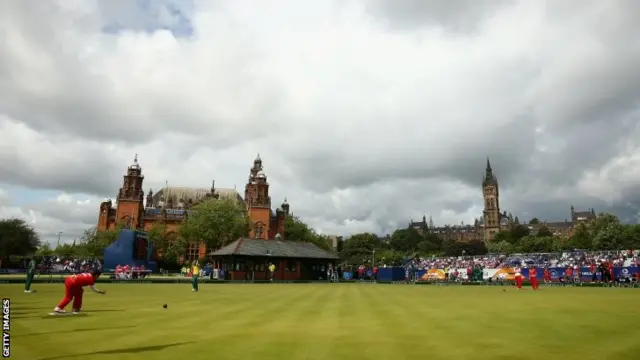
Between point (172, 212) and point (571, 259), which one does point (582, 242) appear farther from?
point (172, 212)

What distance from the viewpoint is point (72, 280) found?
47.1ft

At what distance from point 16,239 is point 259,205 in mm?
46977

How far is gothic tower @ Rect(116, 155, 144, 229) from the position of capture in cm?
9782

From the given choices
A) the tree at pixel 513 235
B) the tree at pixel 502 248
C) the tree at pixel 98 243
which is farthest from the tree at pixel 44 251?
the tree at pixel 513 235

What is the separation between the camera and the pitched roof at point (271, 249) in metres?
54.6

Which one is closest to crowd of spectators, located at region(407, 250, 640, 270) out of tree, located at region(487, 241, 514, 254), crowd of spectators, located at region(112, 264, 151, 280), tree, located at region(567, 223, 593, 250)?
crowd of spectators, located at region(112, 264, 151, 280)

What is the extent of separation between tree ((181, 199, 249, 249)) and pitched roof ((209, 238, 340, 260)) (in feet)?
65.6

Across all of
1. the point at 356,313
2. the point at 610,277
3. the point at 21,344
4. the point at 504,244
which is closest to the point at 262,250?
the point at 610,277

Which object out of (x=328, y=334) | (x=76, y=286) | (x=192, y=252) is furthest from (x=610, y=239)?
(x=76, y=286)

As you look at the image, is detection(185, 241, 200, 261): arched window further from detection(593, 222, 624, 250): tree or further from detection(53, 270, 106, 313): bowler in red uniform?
detection(593, 222, 624, 250): tree

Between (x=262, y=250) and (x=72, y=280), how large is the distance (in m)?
42.5

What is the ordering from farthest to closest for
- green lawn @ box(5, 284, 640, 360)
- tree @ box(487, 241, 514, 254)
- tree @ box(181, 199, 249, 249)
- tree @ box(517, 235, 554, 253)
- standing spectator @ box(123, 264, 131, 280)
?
tree @ box(487, 241, 514, 254), tree @ box(517, 235, 554, 253), tree @ box(181, 199, 249, 249), standing spectator @ box(123, 264, 131, 280), green lawn @ box(5, 284, 640, 360)

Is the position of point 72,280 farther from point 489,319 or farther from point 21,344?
point 489,319

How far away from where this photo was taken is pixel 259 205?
99.3 meters
